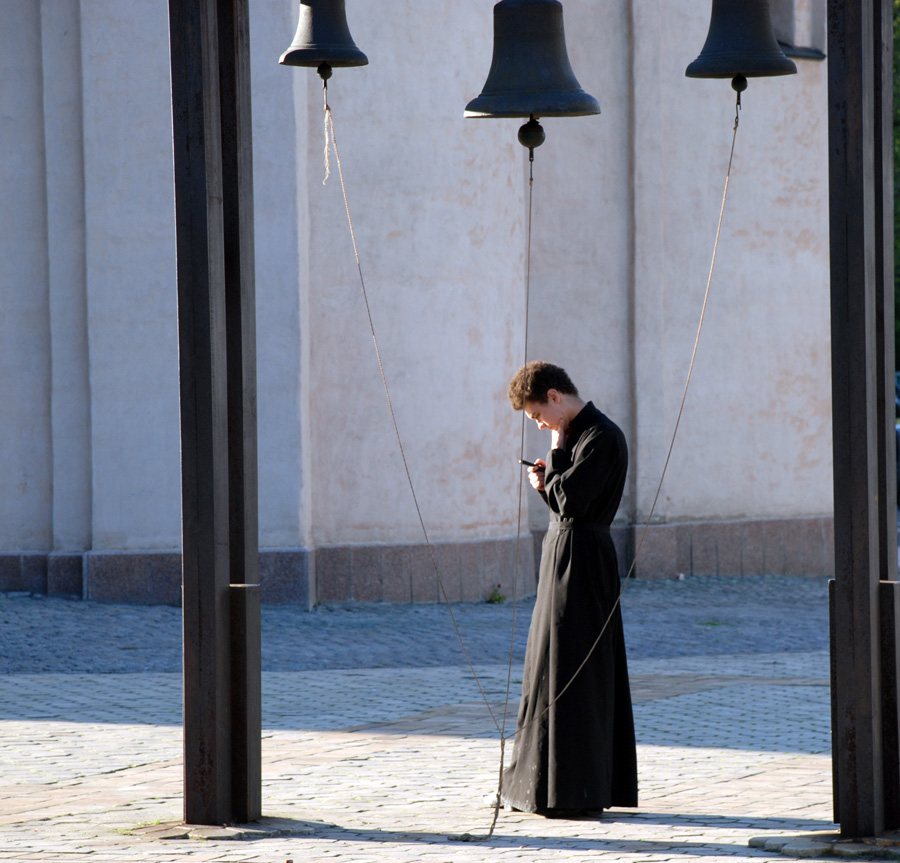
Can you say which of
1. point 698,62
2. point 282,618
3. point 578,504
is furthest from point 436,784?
point 282,618

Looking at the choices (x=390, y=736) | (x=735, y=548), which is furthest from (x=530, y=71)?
(x=735, y=548)

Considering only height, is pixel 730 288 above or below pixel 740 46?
below

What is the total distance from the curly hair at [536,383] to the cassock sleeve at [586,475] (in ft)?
0.85

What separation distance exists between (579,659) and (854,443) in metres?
1.43

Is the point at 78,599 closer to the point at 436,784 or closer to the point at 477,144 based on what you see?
the point at 477,144

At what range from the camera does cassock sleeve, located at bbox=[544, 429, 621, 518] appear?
6453mm

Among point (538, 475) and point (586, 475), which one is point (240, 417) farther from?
point (586, 475)

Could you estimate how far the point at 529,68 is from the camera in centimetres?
656

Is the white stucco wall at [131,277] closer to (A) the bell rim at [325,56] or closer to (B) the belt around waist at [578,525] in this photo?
(A) the bell rim at [325,56]

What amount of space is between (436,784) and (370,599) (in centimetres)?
684

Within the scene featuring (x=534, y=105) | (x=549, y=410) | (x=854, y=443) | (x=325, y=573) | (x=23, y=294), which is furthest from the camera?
(x=23, y=294)

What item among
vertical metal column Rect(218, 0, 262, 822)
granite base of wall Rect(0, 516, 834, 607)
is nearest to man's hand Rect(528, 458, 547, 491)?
vertical metal column Rect(218, 0, 262, 822)

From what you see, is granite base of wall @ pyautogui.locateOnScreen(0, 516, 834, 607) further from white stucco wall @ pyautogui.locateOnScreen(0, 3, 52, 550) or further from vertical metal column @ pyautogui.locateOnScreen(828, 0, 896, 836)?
vertical metal column @ pyautogui.locateOnScreen(828, 0, 896, 836)

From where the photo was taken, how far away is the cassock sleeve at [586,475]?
6.45 meters
